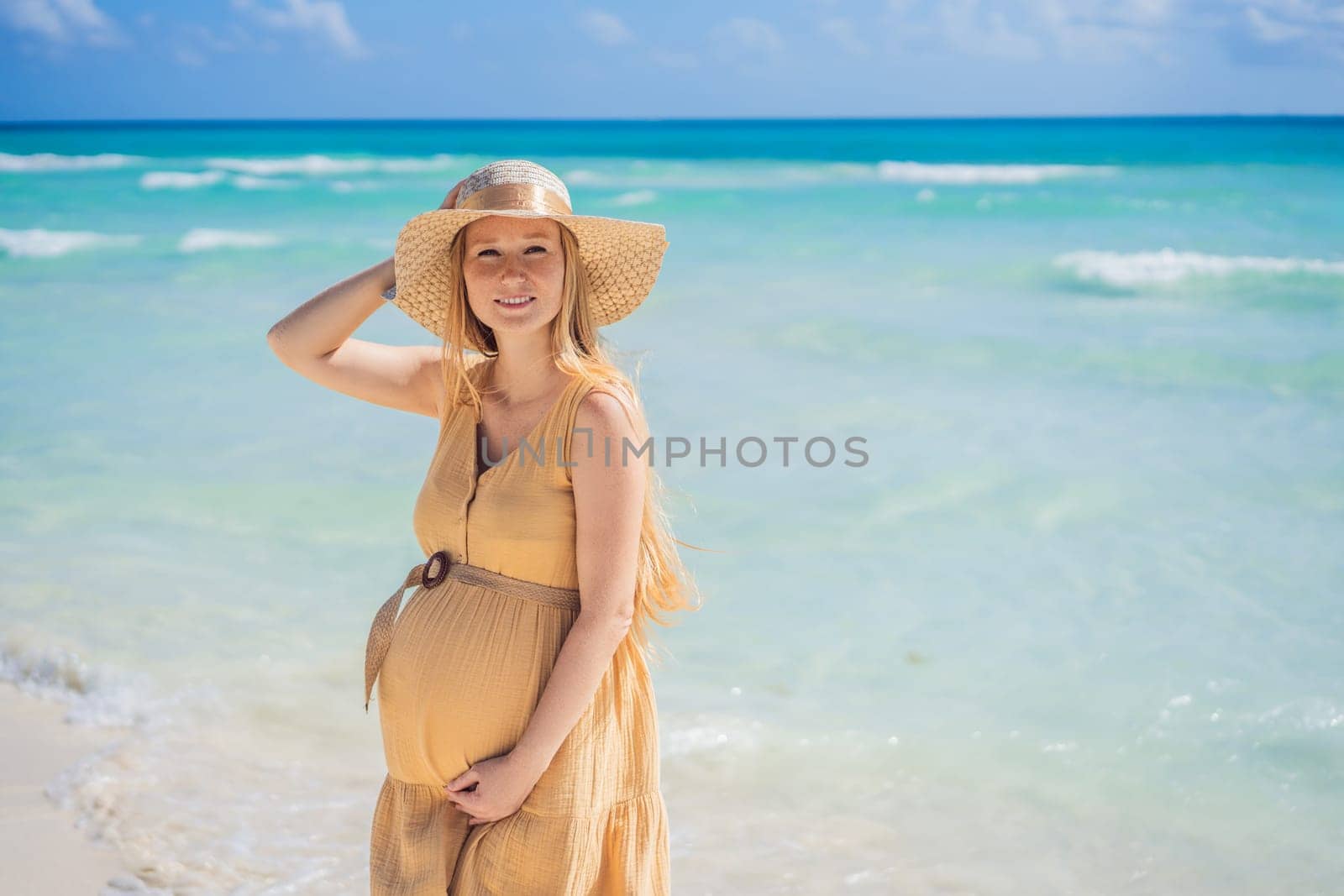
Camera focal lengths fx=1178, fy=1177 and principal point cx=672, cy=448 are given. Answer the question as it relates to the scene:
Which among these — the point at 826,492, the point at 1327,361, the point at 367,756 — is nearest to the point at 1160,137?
the point at 1327,361

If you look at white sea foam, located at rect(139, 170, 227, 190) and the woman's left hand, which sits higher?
white sea foam, located at rect(139, 170, 227, 190)

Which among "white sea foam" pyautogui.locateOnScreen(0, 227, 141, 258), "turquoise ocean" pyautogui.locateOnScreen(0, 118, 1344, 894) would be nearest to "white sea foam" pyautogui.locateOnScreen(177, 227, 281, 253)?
"white sea foam" pyautogui.locateOnScreen(0, 227, 141, 258)

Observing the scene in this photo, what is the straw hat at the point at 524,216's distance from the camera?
1924 millimetres

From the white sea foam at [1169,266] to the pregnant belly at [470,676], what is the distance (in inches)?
509

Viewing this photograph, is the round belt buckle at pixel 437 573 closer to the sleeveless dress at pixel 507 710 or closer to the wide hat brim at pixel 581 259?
the sleeveless dress at pixel 507 710

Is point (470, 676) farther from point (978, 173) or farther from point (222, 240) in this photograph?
point (978, 173)

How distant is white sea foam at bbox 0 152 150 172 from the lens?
30.4 m

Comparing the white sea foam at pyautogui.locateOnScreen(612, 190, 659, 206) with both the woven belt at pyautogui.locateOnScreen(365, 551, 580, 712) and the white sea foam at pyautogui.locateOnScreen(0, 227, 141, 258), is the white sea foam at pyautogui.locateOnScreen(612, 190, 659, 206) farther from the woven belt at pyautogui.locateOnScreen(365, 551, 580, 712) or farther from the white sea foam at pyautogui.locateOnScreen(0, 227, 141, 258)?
the woven belt at pyautogui.locateOnScreen(365, 551, 580, 712)

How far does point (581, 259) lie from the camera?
6.83 ft

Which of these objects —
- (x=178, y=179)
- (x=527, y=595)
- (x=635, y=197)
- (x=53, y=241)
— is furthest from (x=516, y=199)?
(x=178, y=179)

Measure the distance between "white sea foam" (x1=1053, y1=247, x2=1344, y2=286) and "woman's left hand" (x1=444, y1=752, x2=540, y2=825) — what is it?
1300 centimetres

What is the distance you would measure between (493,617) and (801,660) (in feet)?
9.08

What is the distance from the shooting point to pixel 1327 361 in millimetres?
9367

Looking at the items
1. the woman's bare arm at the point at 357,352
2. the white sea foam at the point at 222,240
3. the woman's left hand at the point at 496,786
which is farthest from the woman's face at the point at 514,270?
the white sea foam at the point at 222,240
